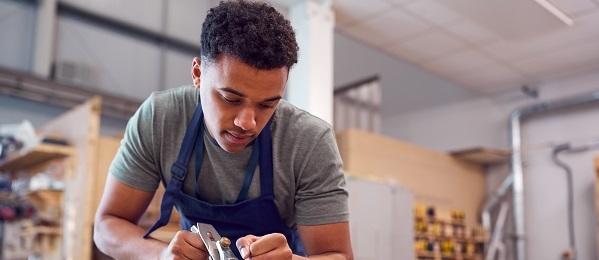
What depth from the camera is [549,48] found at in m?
6.02

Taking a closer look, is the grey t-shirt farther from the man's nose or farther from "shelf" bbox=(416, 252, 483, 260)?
"shelf" bbox=(416, 252, 483, 260)

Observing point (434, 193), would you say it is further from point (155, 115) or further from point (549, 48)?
point (155, 115)

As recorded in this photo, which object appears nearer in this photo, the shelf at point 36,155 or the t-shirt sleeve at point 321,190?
the t-shirt sleeve at point 321,190

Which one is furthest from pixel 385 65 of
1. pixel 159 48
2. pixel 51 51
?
pixel 51 51

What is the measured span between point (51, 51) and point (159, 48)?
4.21 ft

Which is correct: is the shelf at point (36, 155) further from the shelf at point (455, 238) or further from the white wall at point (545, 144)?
the white wall at point (545, 144)

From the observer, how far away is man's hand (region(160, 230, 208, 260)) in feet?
3.79

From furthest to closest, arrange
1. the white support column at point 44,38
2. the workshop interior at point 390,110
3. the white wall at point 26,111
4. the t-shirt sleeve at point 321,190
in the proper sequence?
1. the white support column at point 44,38
2. the white wall at point 26,111
3. the workshop interior at point 390,110
4. the t-shirt sleeve at point 321,190

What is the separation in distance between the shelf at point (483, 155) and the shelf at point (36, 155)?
4.62m

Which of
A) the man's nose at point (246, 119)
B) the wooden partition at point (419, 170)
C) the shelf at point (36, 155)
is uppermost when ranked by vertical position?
the wooden partition at point (419, 170)

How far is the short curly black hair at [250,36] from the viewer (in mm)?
1151

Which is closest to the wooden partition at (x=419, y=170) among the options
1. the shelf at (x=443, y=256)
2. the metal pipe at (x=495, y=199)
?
the metal pipe at (x=495, y=199)

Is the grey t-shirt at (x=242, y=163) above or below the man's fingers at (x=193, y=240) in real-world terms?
above

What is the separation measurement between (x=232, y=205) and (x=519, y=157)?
661cm
